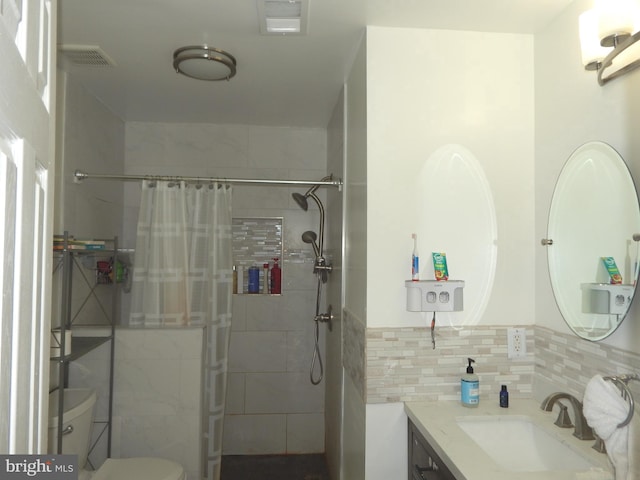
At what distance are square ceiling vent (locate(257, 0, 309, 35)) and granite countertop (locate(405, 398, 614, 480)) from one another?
5.14ft

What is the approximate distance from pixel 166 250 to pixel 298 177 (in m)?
1.23

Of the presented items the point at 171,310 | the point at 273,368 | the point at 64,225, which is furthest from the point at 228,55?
the point at 273,368

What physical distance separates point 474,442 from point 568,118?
1185 mm

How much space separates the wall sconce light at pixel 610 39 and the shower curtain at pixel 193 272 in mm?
1920

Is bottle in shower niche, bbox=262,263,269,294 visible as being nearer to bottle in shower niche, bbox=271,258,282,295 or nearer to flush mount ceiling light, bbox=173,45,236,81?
bottle in shower niche, bbox=271,258,282,295

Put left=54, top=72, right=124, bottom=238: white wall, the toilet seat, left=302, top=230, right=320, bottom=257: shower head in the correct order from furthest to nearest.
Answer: left=302, top=230, right=320, bottom=257: shower head < left=54, top=72, right=124, bottom=238: white wall < the toilet seat

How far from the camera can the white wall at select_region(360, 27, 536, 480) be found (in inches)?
73.8

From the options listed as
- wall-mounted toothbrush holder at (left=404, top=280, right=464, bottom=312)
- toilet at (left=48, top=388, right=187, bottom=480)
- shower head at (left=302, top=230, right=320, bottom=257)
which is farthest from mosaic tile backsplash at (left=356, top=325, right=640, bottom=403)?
shower head at (left=302, top=230, right=320, bottom=257)

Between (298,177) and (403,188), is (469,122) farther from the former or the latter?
(298,177)

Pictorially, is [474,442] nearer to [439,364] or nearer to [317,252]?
[439,364]

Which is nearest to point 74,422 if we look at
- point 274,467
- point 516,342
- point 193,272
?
point 193,272

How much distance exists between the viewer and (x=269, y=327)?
11.2 feet

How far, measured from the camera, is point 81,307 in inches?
102

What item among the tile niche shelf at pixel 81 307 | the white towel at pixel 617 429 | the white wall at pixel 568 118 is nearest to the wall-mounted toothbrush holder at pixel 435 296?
the white wall at pixel 568 118
